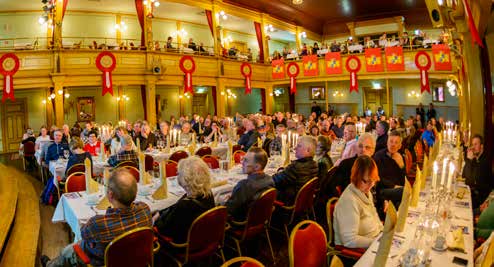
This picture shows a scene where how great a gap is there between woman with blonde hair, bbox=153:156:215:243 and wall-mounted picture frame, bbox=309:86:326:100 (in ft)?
62.8

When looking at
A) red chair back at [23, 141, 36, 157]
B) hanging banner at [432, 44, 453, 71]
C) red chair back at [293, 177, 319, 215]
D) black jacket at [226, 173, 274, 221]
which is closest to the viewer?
black jacket at [226, 173, 274, 221]

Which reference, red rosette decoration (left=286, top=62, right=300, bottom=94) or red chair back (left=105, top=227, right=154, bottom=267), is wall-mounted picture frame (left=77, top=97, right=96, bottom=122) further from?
red chair back (left=105, top=227, right=154, bottom=267)

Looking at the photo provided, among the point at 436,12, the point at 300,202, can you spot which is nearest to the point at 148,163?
the point at 300,202

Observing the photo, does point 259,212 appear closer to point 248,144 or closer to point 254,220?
point 254,220

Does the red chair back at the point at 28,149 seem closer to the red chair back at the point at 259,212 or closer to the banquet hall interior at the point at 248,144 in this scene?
the banquet hall interior at the point at 248,144

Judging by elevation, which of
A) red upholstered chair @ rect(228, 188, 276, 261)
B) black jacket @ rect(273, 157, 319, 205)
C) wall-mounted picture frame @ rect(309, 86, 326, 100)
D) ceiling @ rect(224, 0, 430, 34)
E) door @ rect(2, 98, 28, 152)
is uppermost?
ceiling @ rect(224, 0, 430, 34)

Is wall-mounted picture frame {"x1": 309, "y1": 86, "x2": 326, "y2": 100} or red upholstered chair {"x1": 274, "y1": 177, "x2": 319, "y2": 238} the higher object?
wall-mounted picture frame {"x1": 309, "y1": 86, "x2": 326, "y2": 100}

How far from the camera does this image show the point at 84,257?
2775 mm

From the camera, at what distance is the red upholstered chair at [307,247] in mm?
2387

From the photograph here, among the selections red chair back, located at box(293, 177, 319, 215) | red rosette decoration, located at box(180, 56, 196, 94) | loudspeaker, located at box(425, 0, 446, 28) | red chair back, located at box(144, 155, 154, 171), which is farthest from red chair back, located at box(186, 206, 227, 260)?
red rosette decoration, located at box(180, 56, 196, 94)

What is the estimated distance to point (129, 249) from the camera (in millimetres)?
2736

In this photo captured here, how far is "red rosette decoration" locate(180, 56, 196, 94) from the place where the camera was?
14680 mm

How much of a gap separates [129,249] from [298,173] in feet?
7.62

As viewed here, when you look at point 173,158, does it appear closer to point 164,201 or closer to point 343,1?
point 164,201
